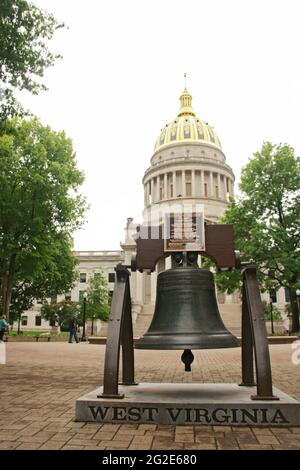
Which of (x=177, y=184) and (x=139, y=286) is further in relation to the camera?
(x=177, y=184)

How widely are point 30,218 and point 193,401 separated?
22.2 metres

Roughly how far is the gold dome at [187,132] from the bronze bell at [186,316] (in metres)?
79.1

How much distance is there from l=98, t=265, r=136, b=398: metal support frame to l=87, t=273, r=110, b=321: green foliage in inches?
1598

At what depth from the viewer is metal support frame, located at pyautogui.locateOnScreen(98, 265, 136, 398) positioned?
4527 millimetres

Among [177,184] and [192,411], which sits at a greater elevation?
[177,184]

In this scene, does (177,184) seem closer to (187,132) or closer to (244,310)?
(187,132)

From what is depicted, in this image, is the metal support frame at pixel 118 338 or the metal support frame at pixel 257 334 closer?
the metal support frame at pixel 257 334

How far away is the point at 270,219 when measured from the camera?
28.6 m

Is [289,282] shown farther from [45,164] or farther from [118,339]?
[118,339]

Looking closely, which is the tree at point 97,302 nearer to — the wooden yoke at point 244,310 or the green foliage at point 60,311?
the green foliage at point 60,311

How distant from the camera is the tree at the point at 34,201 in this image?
80.3 ft

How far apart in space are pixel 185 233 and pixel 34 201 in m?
21.5

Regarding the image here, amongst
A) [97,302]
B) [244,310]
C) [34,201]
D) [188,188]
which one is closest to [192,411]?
[244,310]

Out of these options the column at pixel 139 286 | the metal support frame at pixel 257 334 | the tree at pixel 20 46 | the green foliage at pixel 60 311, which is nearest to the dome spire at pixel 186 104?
the column at pixel 139 286
